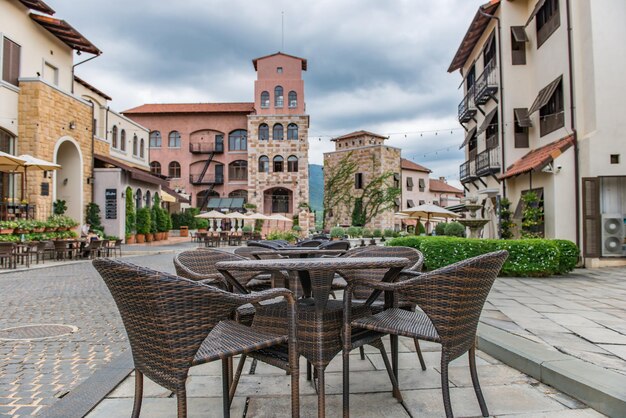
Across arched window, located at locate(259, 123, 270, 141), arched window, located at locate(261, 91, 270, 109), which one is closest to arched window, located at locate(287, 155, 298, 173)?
arched window, located at locate(259, 123, 270, 141)

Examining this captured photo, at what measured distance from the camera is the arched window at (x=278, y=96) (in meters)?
33.4

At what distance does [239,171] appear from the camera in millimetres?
35875

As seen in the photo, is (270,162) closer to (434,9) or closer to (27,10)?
(27,10)

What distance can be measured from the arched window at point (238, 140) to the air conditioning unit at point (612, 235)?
2867 centimetres

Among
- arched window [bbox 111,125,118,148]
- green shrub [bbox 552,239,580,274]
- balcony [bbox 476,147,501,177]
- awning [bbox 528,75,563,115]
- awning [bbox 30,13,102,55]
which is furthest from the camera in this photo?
arched window [bbox 111,125,118,148]

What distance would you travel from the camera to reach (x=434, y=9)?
9.21 metres

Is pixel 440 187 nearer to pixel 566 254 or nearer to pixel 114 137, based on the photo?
pixel 114 137

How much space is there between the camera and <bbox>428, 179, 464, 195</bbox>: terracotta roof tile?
44.9 m

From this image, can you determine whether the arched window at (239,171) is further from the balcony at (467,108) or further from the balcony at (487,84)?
the balcony at (487,84)

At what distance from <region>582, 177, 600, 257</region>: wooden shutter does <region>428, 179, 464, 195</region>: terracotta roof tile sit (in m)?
33.7

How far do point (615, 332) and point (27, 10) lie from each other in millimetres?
18757

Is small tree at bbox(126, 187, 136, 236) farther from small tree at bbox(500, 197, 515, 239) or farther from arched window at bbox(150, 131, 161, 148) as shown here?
arched window at bbox(150, 131, 161, 148)

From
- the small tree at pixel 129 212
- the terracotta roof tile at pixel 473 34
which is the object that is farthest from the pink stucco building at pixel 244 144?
the terracotta roof tile at pixel 473 34

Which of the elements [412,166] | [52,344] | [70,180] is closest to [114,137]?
[70,180]
